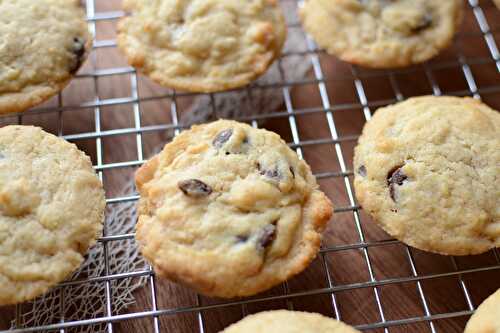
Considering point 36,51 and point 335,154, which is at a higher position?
point 36,51

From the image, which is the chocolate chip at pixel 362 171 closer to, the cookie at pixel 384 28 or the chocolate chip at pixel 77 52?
the cookie at pixel 384 28

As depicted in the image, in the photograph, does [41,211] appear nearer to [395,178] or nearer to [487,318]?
[395,178]

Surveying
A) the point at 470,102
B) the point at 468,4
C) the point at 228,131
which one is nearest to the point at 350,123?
the point at 470,102

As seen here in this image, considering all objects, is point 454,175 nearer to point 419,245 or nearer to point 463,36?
point 419,245

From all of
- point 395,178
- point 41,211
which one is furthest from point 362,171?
point 41,211

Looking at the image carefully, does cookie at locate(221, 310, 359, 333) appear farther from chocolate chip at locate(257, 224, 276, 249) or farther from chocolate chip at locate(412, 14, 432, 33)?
chocolate chip at locate(412, 14, 432, 33)

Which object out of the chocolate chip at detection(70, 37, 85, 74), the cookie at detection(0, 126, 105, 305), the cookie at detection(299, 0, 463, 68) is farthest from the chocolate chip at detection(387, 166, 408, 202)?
the chocolate chip at detection(70, 37, 85, 74)

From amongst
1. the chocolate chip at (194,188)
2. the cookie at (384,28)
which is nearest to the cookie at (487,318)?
the chocolate chip at (194,188)

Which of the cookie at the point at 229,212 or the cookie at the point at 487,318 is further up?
the cookie at the point at 229,212
